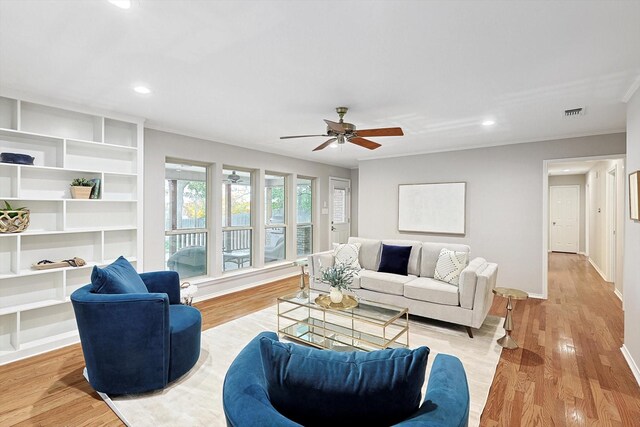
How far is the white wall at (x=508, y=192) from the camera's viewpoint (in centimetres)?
461

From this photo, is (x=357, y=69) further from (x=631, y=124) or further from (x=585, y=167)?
(x=585, y=167)

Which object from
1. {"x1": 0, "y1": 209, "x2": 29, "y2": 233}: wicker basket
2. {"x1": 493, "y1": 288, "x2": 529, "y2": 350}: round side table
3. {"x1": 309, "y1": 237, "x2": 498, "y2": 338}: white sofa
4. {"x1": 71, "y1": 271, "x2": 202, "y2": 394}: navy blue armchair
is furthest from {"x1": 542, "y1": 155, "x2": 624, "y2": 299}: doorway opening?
{"x1": 0, "y1": 209, "x2": 29, "y2": 233}: wicker basket

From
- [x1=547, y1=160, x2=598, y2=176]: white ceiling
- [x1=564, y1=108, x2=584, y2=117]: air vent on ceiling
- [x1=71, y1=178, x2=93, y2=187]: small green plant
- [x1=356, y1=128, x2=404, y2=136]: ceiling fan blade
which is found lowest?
[x1=71, y1=178, x2=93, y2=187]: small green plant

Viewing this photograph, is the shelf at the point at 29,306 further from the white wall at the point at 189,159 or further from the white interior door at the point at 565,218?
the white interior door at the point at 565,218

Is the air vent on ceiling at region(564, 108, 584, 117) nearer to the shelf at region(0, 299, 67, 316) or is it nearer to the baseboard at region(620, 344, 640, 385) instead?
the baseboard at region(620, 344, 640, 385)

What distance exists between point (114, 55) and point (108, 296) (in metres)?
1.70

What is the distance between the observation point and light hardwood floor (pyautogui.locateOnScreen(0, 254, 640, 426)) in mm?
2105

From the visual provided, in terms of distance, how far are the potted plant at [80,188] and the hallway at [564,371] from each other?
13.4ft

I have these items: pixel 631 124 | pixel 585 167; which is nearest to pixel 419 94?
pixel 631 124

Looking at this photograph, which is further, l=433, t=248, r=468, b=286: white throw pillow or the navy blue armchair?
l=433, t=248, r=468, b=286: white throw pillow

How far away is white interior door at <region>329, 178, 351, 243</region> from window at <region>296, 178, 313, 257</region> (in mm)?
590

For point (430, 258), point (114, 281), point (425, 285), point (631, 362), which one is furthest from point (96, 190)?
point (631, 362)

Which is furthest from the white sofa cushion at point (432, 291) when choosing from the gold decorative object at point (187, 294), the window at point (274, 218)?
the window at point (274, 218)

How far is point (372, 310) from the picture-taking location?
305 cm
